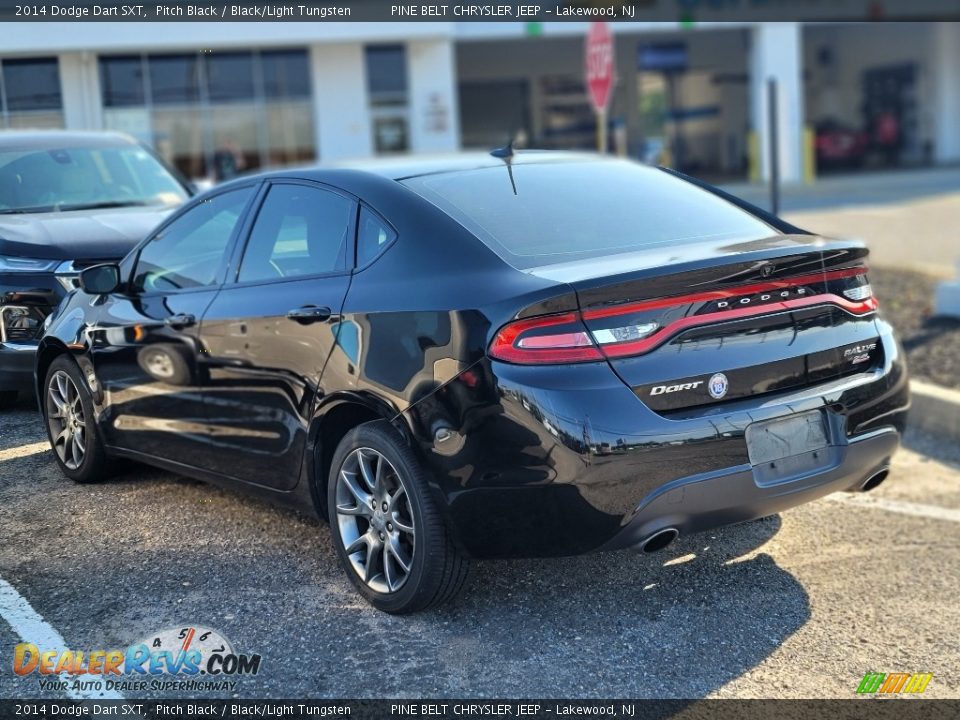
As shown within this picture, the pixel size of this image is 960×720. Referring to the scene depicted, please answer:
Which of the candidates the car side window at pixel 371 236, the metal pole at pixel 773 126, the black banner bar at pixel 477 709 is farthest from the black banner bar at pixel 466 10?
the black banner bar at pixel 477 709

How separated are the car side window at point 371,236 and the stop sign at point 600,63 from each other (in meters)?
6.17

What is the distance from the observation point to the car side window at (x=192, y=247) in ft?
16.2

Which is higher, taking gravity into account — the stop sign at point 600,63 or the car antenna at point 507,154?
the stop sign at point 600,63

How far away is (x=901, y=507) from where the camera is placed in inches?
214

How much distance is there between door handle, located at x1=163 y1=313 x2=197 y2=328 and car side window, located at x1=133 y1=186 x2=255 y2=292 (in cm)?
15

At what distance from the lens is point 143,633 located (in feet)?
12.8

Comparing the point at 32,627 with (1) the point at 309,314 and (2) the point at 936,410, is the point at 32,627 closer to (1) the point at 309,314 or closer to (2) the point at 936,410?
(1) the point at 309,314

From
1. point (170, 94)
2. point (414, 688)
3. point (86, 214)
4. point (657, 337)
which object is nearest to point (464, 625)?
point (414, 688)

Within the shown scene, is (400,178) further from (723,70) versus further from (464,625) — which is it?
(723,70)

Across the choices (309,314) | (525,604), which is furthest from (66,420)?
(525,604)

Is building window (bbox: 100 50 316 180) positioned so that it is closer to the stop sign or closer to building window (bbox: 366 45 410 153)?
building window (bbox: 366 45 410 153)

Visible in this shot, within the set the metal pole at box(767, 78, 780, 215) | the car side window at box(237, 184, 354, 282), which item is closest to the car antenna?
the car side window at box(237, 184, 354, 282)

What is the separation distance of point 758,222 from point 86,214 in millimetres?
4477

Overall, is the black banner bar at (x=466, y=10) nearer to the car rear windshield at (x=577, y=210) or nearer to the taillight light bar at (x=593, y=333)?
the car rear windshield at (x=577, y=210)
